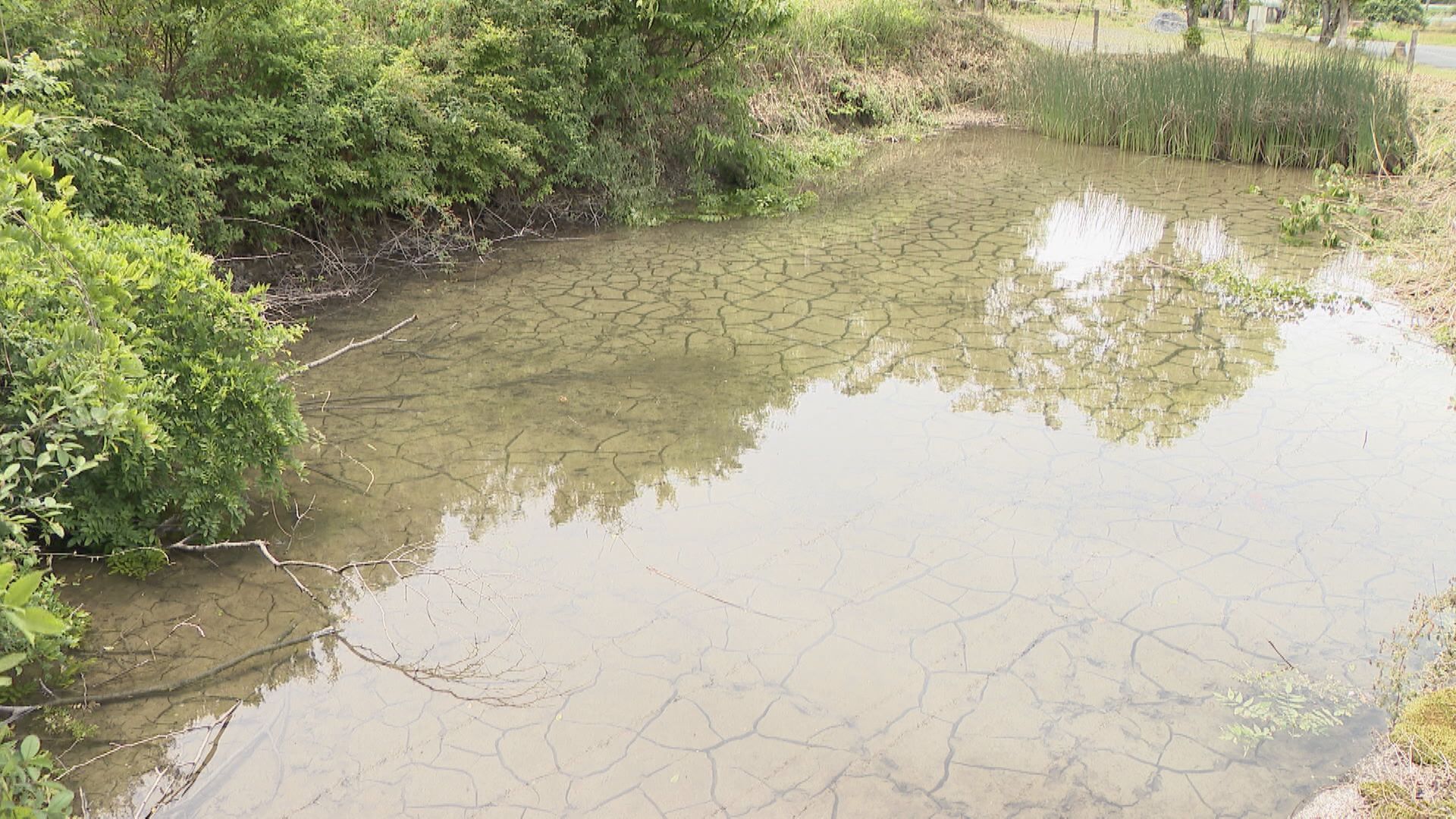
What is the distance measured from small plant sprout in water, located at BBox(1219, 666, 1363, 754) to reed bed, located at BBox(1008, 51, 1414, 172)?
819cm

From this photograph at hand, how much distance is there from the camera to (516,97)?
8.30m

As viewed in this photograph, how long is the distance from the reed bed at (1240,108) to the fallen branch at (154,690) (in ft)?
33.5

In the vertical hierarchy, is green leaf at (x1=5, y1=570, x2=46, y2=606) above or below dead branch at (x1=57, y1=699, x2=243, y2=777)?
A: above

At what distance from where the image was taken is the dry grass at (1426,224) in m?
6.85

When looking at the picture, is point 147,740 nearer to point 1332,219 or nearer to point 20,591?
point 20,591

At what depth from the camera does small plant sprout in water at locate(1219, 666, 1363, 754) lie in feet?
10.1

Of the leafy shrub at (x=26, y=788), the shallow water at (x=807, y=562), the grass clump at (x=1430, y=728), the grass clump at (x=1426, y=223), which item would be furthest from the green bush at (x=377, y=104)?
the grass clump at (x=1426, y=223)

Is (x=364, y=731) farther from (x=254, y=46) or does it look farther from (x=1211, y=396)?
(x=254, y=46)

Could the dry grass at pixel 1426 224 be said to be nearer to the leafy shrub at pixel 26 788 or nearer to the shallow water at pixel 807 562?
the shallow water at pixel 807 562

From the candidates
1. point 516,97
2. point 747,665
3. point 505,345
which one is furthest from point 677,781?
point 516,97

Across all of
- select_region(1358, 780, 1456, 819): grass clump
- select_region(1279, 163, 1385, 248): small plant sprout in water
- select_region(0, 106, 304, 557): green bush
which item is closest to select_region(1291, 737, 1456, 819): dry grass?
select_region(1358, 780, 1456, 819): grass clump

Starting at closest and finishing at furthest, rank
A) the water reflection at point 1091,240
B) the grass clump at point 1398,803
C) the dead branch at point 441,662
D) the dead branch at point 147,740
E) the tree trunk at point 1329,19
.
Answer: the grass clump at point 1398,803
the dead branch at point 147,740
the dead branch at point 441,662
the water reflection at point 1091,240
the tree trunk at point 1329,19

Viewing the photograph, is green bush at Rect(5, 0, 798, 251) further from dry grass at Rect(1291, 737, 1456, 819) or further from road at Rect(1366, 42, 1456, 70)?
road at Rect(1366, 42, 1456, 70)

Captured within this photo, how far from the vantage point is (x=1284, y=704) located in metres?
3.20
